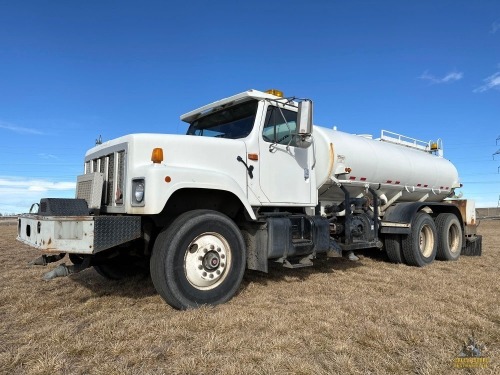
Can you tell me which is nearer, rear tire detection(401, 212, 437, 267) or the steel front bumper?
the steel front bumper

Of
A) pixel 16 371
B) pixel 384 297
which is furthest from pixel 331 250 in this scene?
pixel 16 371

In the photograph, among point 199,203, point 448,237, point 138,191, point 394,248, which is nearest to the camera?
point 138,191

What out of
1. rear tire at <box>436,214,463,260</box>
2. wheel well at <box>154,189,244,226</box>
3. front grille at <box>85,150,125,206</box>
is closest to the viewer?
front grille at <box>85,150,125,206</box>

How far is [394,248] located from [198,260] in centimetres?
510

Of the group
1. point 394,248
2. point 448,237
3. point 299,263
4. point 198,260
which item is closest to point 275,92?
point 299,263

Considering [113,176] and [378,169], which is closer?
[113,176]

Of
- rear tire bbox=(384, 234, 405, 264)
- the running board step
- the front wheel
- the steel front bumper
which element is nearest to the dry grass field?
the front wheel

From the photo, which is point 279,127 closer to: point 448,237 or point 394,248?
point 394,248

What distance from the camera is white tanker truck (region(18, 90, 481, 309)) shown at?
4.34 m

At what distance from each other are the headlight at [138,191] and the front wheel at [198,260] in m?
0.45

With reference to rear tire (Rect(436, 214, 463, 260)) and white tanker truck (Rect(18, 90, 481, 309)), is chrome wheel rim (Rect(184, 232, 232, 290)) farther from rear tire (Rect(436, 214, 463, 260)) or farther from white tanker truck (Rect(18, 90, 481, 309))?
rear tire (Rect(436, 214, 463, 260))

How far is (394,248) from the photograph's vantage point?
8281 millimetres

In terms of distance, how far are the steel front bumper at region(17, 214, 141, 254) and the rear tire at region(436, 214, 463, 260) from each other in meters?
7.22

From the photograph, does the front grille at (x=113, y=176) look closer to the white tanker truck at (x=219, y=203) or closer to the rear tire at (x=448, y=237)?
the white tanker truck at (x=219, y=203)
